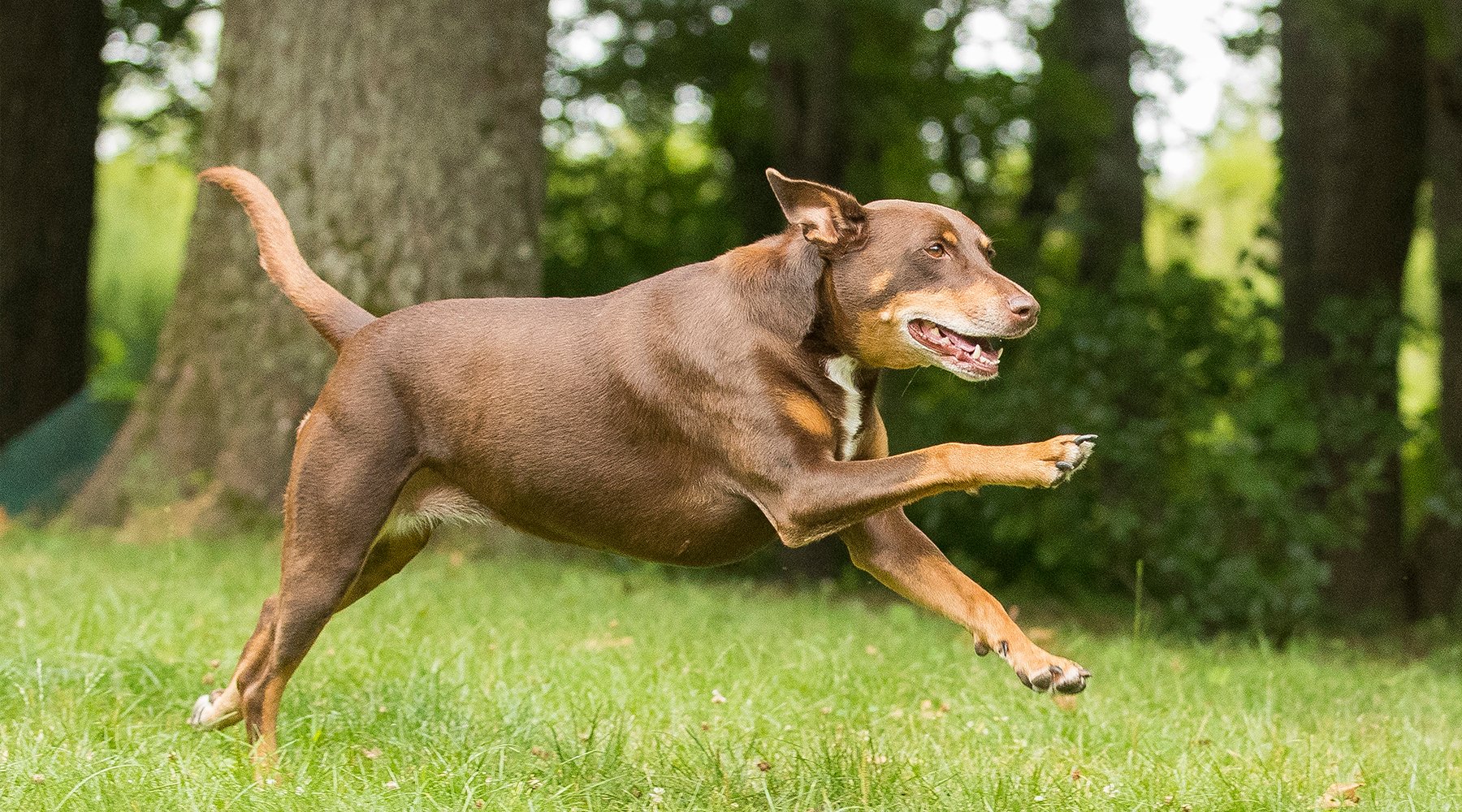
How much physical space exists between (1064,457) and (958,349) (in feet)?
1.54

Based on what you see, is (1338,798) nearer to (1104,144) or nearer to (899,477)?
(899,477)

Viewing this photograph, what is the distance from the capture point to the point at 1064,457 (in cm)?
351

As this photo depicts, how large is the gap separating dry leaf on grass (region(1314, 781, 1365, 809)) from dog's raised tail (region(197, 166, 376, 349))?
2.92m

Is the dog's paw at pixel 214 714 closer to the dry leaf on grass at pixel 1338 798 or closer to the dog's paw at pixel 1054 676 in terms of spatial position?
Result: the dog's paw at pixel 1054 676

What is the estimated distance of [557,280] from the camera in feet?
41.6

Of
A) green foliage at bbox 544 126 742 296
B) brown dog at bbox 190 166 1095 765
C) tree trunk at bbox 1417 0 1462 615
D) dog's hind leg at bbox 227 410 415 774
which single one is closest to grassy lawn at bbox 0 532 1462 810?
dog's hind leg at bbox 227 410 415 774

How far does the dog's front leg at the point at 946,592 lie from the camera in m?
3.56

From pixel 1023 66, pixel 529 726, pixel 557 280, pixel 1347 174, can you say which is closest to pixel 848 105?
pixel 1023 66

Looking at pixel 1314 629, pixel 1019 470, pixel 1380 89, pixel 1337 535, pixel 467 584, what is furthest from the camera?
pixel 1380 89

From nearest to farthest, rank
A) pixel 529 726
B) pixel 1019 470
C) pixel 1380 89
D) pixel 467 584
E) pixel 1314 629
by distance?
pixel 1019 470
pixel 529 726
pixel 467 584
pixel 1314 629
pixel 1380 89

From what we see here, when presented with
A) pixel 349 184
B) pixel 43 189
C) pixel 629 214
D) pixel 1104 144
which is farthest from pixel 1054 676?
pixel 629 214

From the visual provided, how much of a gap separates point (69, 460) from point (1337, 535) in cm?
763

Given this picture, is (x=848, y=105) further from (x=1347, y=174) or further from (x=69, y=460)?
(x=69, y=460)

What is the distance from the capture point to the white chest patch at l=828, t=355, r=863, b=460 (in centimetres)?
393
